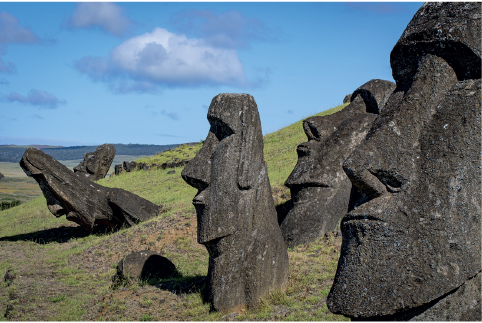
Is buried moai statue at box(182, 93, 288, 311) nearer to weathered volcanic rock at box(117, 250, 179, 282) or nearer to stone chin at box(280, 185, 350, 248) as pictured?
weathered volcanic rock at box(117, 250, 179, 282)

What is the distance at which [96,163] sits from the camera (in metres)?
29.2

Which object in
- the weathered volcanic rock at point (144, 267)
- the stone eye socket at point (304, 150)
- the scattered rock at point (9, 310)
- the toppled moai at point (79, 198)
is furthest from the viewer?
the toppled moai at point (79, 198)

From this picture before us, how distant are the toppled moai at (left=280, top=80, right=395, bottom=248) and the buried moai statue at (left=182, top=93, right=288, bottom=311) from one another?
316cm

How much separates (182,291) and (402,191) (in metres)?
6.15

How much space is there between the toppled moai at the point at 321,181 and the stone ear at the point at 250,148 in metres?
3.51

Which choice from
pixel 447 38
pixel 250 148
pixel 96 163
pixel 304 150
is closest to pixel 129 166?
pixel 96 163

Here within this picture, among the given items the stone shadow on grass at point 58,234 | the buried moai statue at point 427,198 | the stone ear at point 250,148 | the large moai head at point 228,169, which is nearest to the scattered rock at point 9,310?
the large moai head at point 228,169

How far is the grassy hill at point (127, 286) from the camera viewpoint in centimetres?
773

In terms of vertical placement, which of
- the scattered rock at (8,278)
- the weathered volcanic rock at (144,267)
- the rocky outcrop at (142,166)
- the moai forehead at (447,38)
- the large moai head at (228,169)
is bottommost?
the scattered rock at (8,278)

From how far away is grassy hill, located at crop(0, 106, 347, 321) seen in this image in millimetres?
7734

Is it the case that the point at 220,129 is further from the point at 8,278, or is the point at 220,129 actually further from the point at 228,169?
the point at 8,278

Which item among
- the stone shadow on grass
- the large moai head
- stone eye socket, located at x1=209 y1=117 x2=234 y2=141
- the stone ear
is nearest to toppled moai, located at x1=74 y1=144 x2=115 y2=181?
the stone shadow on grass

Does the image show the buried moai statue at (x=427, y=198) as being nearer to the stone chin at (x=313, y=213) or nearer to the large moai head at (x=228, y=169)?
the large moai head at (x=228, y=169)

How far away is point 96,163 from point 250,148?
23.3 m
